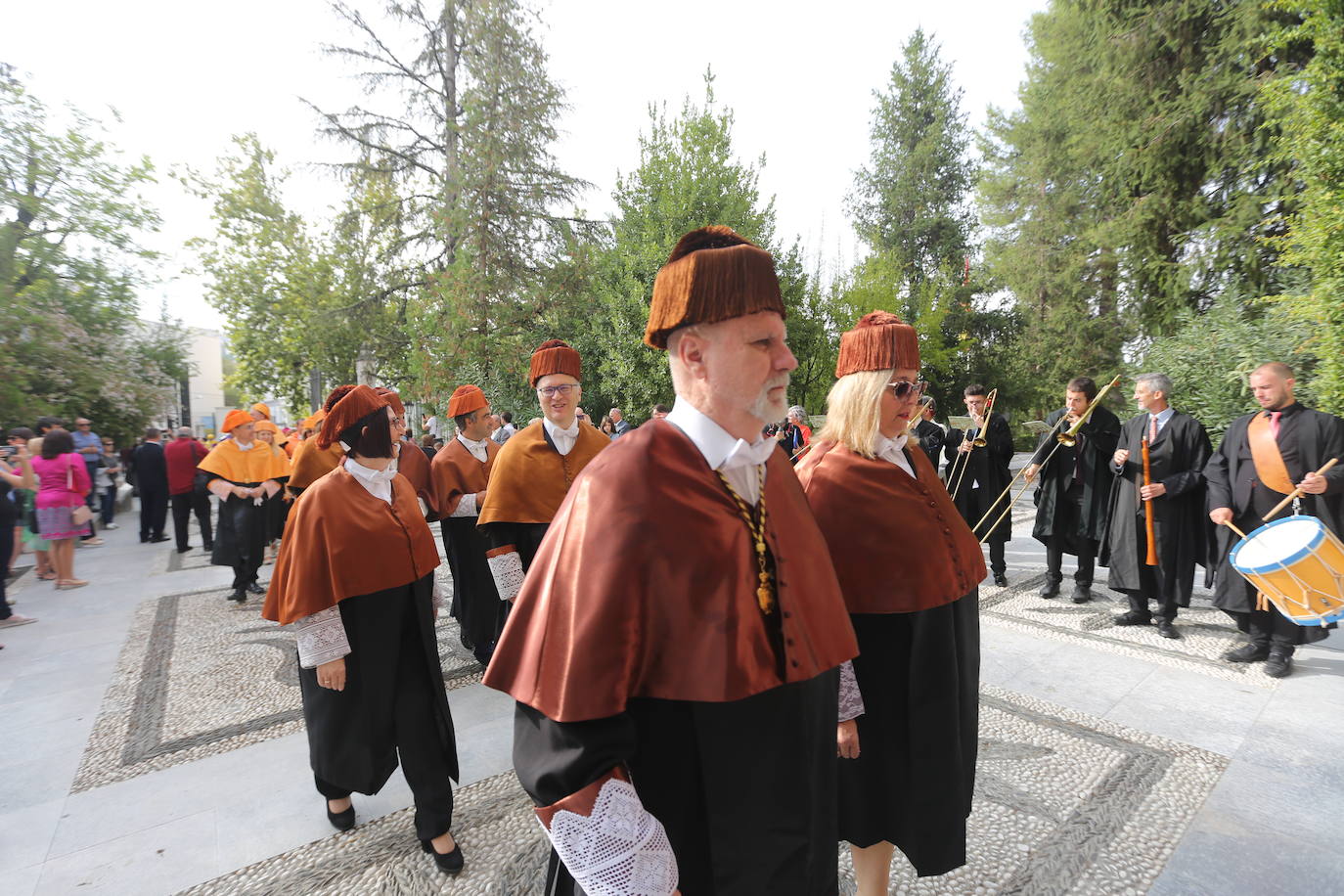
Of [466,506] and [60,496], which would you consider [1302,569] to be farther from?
[60,496]

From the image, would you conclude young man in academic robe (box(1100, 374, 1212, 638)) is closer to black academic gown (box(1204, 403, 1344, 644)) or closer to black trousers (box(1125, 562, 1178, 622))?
black trousers (box(1125, 562, 1178, 622))

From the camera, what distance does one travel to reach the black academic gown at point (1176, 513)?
5.52 meters

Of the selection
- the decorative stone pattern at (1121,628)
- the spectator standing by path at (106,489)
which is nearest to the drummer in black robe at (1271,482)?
the decorative stone pattern at (1121,628)

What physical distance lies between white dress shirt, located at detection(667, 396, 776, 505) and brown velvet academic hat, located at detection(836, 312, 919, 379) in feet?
2.90

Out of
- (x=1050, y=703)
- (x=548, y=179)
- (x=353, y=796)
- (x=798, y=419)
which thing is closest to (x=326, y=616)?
(x=353, y=796)

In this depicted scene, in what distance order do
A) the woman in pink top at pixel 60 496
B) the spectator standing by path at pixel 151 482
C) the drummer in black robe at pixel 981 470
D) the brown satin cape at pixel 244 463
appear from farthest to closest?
1. the spectator standing by path at pixel 151 482
2. the woman in pink top at pixel 60 496
3. the drummer in black robe at pixel 981 470
4. the brown satin cape at pixel 244 463

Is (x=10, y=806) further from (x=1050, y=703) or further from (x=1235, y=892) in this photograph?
(x=1050, y=703)

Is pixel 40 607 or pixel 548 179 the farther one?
pixel 548 179

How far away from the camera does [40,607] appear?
7.45 meters

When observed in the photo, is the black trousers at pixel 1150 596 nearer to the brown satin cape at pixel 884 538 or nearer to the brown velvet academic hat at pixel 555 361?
the brown satin cape at pixel 884 538

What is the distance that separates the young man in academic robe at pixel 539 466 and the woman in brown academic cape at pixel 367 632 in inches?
38.1

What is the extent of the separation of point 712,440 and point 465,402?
472cm

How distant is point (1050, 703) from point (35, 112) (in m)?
24.8

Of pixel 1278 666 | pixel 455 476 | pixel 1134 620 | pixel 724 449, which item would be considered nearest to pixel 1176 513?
pixel 1134 620
